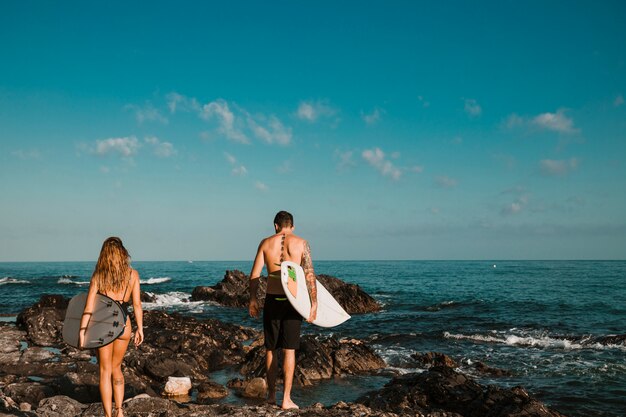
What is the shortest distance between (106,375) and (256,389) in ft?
16.1

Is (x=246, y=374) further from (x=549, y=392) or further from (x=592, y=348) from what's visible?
(x=592, y=348)

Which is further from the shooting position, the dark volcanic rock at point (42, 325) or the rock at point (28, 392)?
the dark volcanic rock at point (42, 325)

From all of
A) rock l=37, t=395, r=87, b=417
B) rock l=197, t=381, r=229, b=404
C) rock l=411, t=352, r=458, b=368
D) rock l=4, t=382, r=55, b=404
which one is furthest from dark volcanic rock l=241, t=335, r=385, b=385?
rock l=37, t=395, r=87, b=417

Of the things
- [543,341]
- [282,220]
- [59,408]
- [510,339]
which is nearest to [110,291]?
[282,220]

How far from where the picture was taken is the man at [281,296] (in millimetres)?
6379

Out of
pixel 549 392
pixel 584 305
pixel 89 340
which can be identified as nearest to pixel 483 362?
pixel 549 392

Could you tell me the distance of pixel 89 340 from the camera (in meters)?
5.57

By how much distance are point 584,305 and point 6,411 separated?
3378cm

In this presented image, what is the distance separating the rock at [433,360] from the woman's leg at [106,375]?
33.5 ft

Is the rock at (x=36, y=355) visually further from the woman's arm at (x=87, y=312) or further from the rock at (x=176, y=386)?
the woman's arm at (x=87, y=312)

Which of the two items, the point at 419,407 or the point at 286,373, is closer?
the point at 286,373

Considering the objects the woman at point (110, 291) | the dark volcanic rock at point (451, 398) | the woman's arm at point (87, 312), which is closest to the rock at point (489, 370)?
the dark volcanic rock at point (451, 398)

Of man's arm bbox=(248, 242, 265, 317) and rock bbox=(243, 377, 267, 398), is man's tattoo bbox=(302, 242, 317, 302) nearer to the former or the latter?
man's arm bbox=(248, 242, 265, 317)

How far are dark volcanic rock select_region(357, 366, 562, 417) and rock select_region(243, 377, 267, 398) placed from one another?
6.95ft
